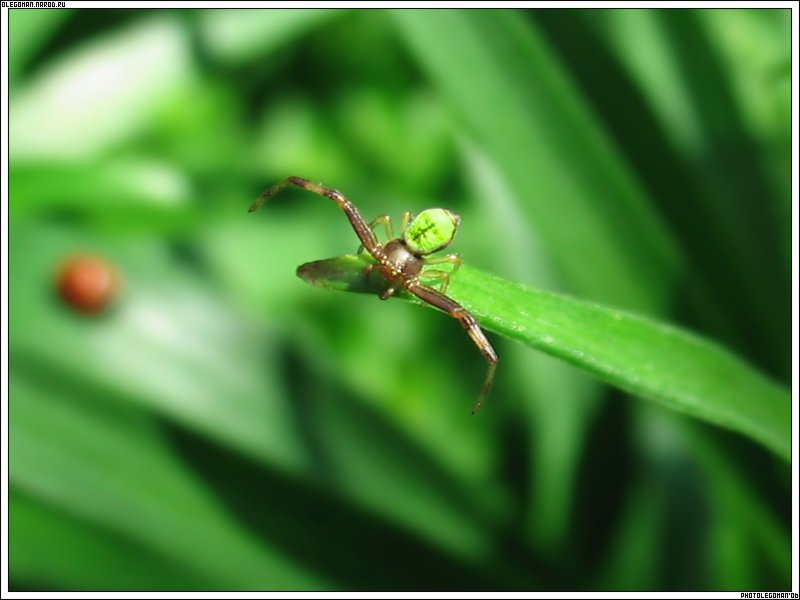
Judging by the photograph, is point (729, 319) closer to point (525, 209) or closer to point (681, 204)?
point (681, 204)

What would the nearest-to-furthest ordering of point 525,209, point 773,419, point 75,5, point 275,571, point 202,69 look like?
point 773,419
point 525,209
point 275,571
point 75,5
point 202,69

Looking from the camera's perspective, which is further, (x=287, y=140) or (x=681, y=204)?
→ (x=287, y=140)

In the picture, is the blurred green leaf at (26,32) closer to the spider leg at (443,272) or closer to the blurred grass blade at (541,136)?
the blurred grass blade at (541,136)

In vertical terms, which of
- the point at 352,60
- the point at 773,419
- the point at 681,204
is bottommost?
the point at 773,419

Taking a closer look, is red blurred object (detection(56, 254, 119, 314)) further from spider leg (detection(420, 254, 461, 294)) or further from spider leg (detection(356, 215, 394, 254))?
spider leg (detection(420, 254, 461, 294))

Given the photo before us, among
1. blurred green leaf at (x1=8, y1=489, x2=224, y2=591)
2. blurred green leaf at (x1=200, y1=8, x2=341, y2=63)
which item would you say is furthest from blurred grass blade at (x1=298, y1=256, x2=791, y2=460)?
blurred green leaf at (x1=200, y1=8, x2=341, y2=63)

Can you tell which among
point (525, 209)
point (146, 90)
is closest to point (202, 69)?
point (146, 90)

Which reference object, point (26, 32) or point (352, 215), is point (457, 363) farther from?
point (26, 32)
